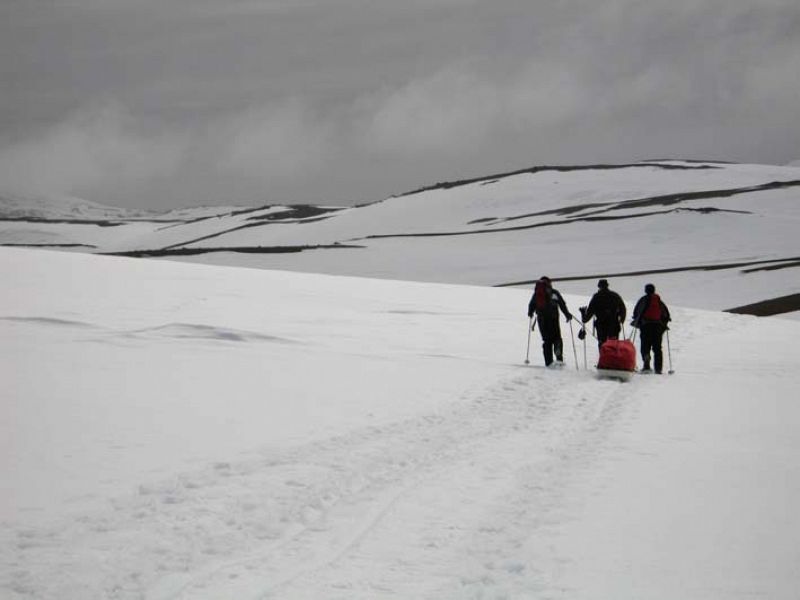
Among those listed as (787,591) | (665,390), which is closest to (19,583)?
(787,591)

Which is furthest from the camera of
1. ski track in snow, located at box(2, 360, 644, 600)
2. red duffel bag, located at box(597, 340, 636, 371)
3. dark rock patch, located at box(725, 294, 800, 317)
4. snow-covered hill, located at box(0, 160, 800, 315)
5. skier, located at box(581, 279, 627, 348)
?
snow-covered hill, located at box(0, 160, 800, 315)

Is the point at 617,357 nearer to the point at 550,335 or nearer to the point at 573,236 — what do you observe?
the point at 550,335

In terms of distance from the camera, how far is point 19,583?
5.17m

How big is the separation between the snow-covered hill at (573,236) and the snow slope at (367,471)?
91.5 ft

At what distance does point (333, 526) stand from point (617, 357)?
29.6 ft

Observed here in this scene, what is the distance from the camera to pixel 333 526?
20.9 feet

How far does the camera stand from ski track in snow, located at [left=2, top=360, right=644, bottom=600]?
17.5ft

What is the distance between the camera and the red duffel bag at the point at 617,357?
565 inches

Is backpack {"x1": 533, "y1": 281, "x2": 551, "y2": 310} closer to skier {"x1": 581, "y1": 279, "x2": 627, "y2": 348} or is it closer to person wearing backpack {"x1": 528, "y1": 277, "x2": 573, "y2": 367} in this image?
person wearing backpack {"x1": 528, "y1": 277, "x2": 573, "y2": 367}

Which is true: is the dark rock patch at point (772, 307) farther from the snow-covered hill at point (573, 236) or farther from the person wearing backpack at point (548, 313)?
the person wearing backpack at point (548, 313)

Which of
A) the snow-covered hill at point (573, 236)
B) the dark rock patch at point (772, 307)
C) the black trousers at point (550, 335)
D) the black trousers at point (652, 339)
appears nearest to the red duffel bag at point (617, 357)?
the black trousers at point (550, 335)

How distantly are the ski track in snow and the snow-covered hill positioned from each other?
105 feet

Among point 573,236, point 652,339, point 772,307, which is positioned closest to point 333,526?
point 652,339

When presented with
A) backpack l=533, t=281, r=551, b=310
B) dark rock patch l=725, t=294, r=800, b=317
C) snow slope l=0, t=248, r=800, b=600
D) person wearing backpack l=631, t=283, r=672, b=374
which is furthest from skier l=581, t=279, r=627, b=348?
dark rock patch l=725, t=294, r=800, b=317
